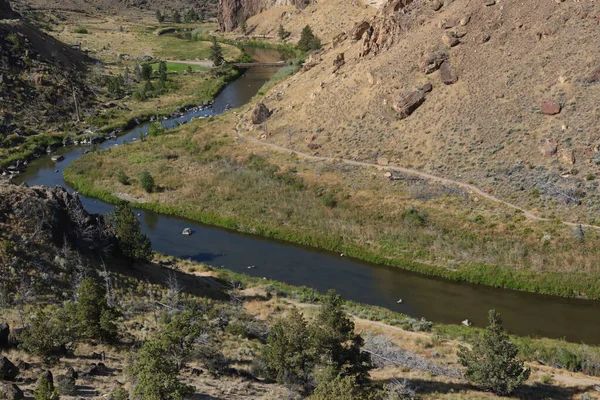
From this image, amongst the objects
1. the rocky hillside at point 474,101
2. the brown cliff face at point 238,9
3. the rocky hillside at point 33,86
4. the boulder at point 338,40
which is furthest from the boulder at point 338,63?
the brown cliff face at point 238,9

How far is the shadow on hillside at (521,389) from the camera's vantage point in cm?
2489

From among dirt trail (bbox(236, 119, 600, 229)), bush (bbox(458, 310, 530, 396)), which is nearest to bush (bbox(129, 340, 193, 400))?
bush (bbox(458, 310, 530, 396))

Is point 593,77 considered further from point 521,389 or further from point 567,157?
point 521,389

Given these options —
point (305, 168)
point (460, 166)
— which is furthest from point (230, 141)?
point (460, 166)

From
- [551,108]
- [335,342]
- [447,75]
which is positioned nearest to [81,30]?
[447,75]

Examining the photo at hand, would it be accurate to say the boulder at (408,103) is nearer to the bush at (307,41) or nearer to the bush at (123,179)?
the bush at (123,179)

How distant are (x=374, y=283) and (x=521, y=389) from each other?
1708cm

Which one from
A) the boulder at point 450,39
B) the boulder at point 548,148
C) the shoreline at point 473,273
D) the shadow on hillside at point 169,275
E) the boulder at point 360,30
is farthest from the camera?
the boulder at point 360,30

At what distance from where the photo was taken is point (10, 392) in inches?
754

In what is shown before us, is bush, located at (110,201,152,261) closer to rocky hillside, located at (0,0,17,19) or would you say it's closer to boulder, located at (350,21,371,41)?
boulder, located at (350,21,371,41)

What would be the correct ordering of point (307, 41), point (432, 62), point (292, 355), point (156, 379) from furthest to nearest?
point (307, 41)
point (432, 62)
point (292, 355)
point (156, 379)

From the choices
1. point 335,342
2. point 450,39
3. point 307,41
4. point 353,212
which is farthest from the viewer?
point 307,41

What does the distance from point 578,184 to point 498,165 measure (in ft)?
22.4

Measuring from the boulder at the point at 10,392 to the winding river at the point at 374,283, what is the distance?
945 inches
